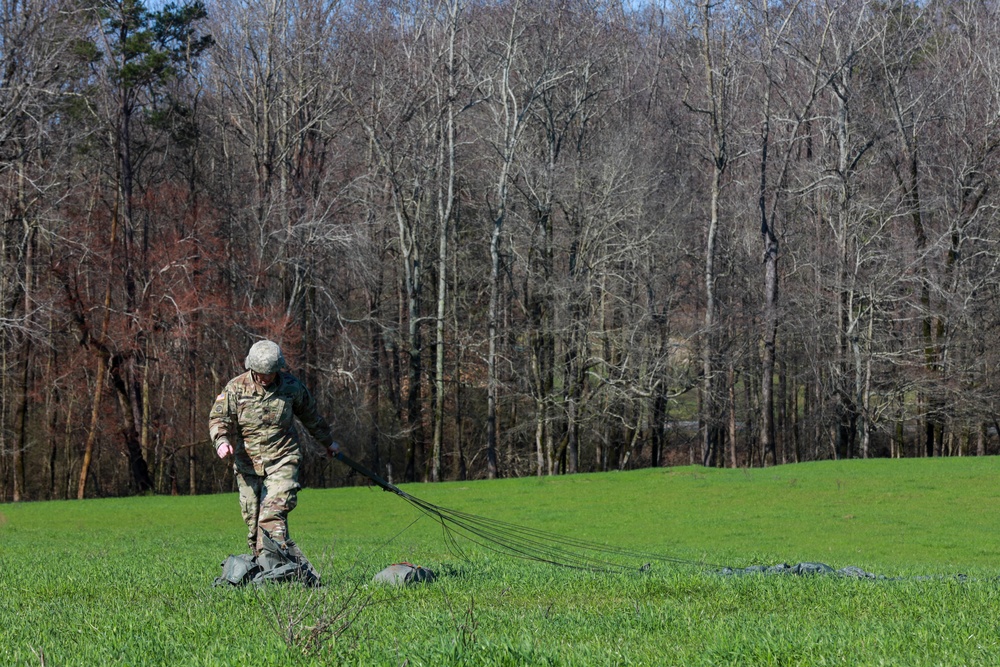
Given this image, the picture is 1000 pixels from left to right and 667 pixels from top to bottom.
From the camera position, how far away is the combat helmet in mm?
8758

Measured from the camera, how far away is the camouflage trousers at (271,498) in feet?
28.7

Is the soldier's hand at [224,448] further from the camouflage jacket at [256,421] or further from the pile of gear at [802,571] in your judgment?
the pile of gear at [802,571]

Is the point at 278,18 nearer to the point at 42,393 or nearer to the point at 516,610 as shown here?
the point at 42,393

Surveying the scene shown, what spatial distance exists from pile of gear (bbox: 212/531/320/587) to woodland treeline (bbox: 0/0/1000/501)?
2427cm

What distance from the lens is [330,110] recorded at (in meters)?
38.6

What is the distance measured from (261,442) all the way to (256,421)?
0.19 metres

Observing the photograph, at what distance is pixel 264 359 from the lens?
8773 millimetres

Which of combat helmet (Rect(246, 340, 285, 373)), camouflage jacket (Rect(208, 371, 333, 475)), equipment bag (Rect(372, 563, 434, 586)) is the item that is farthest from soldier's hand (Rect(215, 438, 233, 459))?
equipment bag (Rect(372, 563, 434, 586))

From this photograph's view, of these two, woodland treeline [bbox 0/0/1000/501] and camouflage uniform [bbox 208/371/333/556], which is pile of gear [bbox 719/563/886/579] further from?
woodland treeline [bbox 0/0/1000/501]

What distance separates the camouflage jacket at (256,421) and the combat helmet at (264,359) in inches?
8.9

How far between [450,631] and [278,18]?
36.0 m

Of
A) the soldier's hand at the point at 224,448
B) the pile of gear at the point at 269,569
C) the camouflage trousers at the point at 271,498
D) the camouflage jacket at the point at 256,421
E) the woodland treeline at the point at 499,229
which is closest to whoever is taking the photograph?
the pile of gear at the point at 269,569

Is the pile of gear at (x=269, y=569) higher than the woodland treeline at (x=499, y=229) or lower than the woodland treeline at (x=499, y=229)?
lower

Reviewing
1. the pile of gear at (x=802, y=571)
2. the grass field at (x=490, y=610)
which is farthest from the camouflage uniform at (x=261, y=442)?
the pile of gear at (x=802, y=571)
